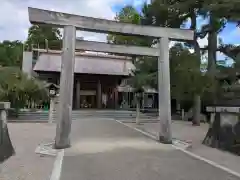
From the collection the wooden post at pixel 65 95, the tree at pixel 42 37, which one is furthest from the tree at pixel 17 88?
the tree at pixel 42 37

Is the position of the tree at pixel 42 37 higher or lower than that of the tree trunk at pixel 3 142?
higher

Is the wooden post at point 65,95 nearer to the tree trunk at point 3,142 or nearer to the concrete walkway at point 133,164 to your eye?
the concrete walkway at point 133,164

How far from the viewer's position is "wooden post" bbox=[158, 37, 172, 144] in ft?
37.6

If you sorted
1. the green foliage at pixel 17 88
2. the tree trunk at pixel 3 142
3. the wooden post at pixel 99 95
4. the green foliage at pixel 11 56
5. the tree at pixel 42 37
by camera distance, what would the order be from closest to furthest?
1. the tree trunk at pixel 3 142
2. the green foliage at pixel 17 88
3. the wooden post at pixel 99 95
4. the green foliage at pixel 11 56
5. the tree at pixel 42 37

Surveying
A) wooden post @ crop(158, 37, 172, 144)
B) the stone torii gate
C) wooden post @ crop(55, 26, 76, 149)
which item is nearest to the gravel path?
wooden post @ crop(55, 26, 76, 149)

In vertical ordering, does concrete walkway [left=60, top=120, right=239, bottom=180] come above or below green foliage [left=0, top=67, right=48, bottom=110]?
below

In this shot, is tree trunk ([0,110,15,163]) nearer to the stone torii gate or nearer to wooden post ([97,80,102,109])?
the stone torii gate

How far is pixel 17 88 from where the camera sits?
2347 cm

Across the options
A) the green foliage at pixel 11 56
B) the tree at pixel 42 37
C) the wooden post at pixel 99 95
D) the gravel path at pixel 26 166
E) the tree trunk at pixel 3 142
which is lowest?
the gravel path at pixel 26 166

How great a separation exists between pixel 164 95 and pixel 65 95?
377cm

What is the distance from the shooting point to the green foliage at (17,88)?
23.2 meters

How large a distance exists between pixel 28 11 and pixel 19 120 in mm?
14245

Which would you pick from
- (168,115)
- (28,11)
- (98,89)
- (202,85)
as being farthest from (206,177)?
(98,89)

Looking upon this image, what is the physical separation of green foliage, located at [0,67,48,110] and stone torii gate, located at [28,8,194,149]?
13.8 meters
